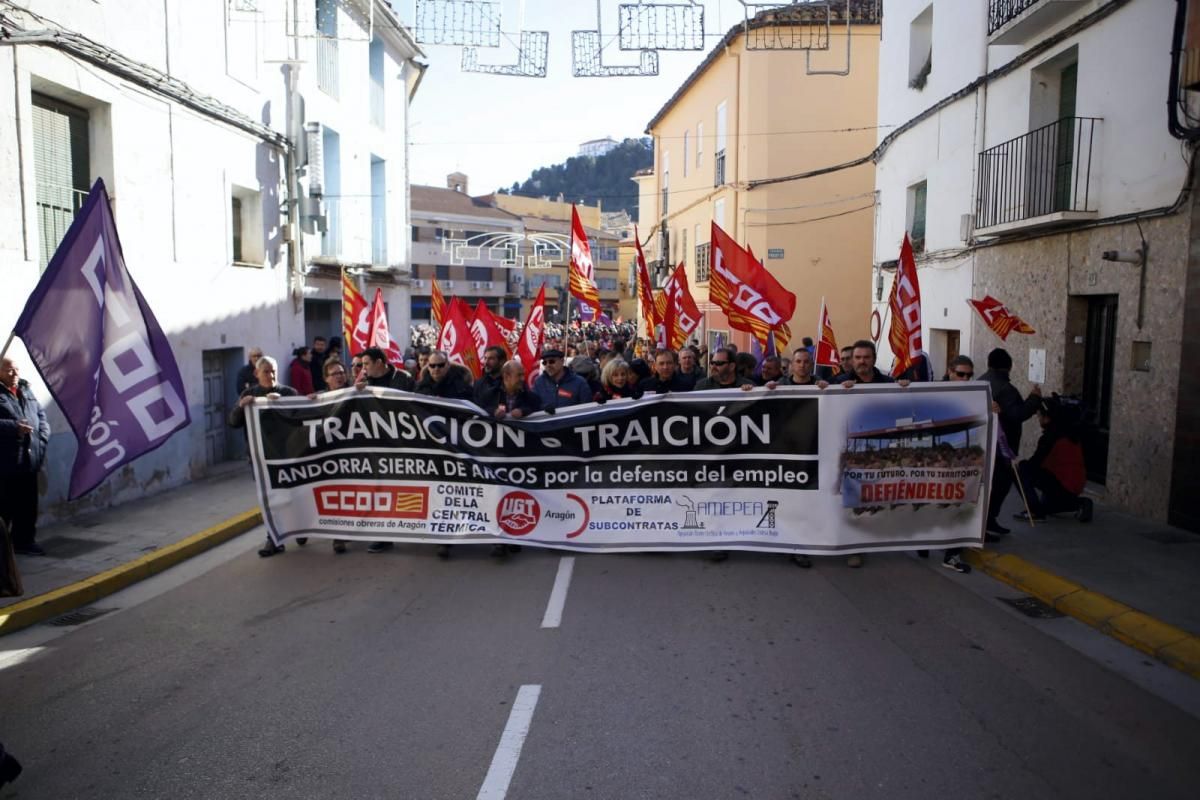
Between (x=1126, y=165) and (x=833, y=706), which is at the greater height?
(x=1126, y=165)

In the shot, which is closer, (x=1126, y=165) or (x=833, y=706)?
(x=833, y=706)

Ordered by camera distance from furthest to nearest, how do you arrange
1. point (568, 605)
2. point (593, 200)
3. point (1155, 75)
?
1. point (593, 200)
2. point (1155, 75)
3. point (568, 605)

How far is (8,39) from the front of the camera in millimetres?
7754

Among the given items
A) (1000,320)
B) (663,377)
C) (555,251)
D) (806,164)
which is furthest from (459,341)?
(555,251)

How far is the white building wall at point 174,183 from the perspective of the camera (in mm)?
8328

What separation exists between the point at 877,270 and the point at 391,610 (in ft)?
45.2

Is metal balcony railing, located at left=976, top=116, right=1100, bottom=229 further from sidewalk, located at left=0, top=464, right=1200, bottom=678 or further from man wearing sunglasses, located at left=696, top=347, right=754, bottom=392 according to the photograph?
man wearing sunglasses, located at left=696, top=347, right=754, bottom=392

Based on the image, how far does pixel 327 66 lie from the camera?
1695 centimetres

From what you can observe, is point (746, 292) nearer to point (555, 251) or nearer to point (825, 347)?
point (825, 347)

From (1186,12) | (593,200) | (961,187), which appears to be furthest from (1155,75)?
(593,200)

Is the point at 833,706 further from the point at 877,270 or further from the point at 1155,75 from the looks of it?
the point at 877,270

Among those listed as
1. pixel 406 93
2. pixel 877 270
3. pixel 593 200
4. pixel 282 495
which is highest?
pixel 593 200

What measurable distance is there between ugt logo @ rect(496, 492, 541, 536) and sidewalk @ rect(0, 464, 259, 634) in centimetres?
314

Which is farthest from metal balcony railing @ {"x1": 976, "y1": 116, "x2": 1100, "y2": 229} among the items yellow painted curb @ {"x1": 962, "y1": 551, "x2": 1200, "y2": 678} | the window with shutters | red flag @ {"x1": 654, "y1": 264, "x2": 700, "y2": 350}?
the window with shutters
